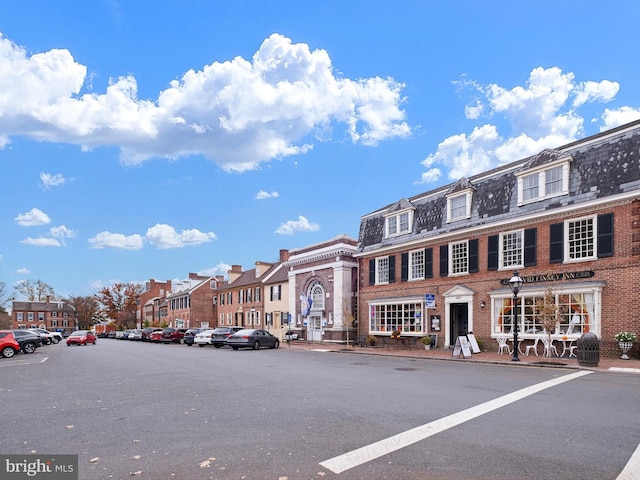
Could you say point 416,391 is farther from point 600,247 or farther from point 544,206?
point 544,206

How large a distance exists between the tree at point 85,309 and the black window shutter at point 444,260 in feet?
349

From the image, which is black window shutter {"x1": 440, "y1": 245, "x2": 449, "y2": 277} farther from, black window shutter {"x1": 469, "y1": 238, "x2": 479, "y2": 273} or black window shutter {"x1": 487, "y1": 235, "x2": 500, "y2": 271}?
black window shutter {"x1": 487, "y1": 235, "x2": 500, "y2": 271}

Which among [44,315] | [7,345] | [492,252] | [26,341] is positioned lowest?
[44,315]

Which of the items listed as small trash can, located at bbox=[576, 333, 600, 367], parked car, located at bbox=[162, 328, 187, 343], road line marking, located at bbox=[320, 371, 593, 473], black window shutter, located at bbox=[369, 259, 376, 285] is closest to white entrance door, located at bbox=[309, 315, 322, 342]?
black window shutter, located at bbox=[369, 259, 376, 285]

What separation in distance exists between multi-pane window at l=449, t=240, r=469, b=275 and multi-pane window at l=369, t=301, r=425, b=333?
3277mm

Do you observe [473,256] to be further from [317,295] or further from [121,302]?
[121,302]

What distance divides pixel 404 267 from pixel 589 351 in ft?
44.9

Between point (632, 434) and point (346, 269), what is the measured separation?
2806cm

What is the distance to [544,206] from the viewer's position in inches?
874

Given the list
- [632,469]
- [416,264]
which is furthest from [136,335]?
[632,469]

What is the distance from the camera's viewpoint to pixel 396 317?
98.7 ft

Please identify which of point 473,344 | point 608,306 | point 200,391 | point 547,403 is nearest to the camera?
point 547,403

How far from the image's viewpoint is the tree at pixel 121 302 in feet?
302

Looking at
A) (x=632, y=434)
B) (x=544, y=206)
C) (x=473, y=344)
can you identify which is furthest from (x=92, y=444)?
(x=544, y=206)
